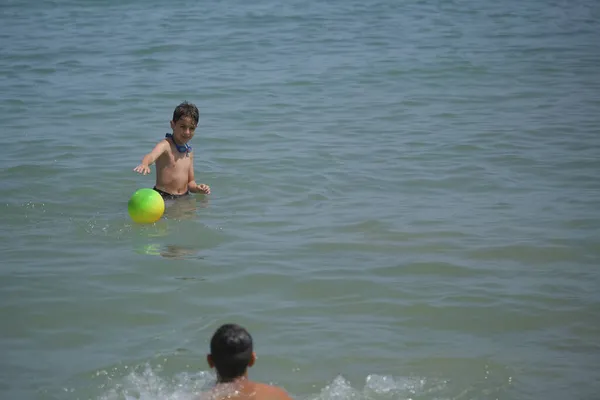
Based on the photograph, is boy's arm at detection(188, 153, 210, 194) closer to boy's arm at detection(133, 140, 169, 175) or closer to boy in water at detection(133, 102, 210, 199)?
boy in water at detection(133, 102, 210, 199)

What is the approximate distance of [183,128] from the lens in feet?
24.8

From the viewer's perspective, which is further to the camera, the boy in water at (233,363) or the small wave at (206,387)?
the small wave at (206,387)

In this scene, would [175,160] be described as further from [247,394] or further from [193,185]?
[247,394]

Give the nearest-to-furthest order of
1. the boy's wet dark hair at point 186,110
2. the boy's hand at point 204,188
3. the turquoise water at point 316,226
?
1. the turquoise water at point 316,226
2. the boy's wet dark hair at point 186,110
3. the boy's hand at point 204,188

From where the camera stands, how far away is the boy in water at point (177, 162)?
24.8ft

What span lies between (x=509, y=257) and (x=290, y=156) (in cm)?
334

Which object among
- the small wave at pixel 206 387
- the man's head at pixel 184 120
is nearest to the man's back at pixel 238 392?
the small wave at pixel 206 387

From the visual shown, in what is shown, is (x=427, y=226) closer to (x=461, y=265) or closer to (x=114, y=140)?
(x=461, y=265)

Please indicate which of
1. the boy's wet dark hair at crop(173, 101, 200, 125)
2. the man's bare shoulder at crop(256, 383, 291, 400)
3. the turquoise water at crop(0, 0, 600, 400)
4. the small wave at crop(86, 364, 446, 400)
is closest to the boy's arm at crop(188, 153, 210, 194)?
the turquoise water at crop(0, 0, 600, 400)

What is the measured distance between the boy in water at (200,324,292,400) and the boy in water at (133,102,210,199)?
12.5ft

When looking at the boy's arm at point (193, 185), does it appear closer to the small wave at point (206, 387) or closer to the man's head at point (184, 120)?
the man's head at point (184, 120)

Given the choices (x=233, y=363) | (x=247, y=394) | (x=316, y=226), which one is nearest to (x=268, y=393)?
(x=247, y=394)

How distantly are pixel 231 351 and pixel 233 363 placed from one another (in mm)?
65

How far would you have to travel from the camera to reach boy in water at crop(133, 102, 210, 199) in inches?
298
